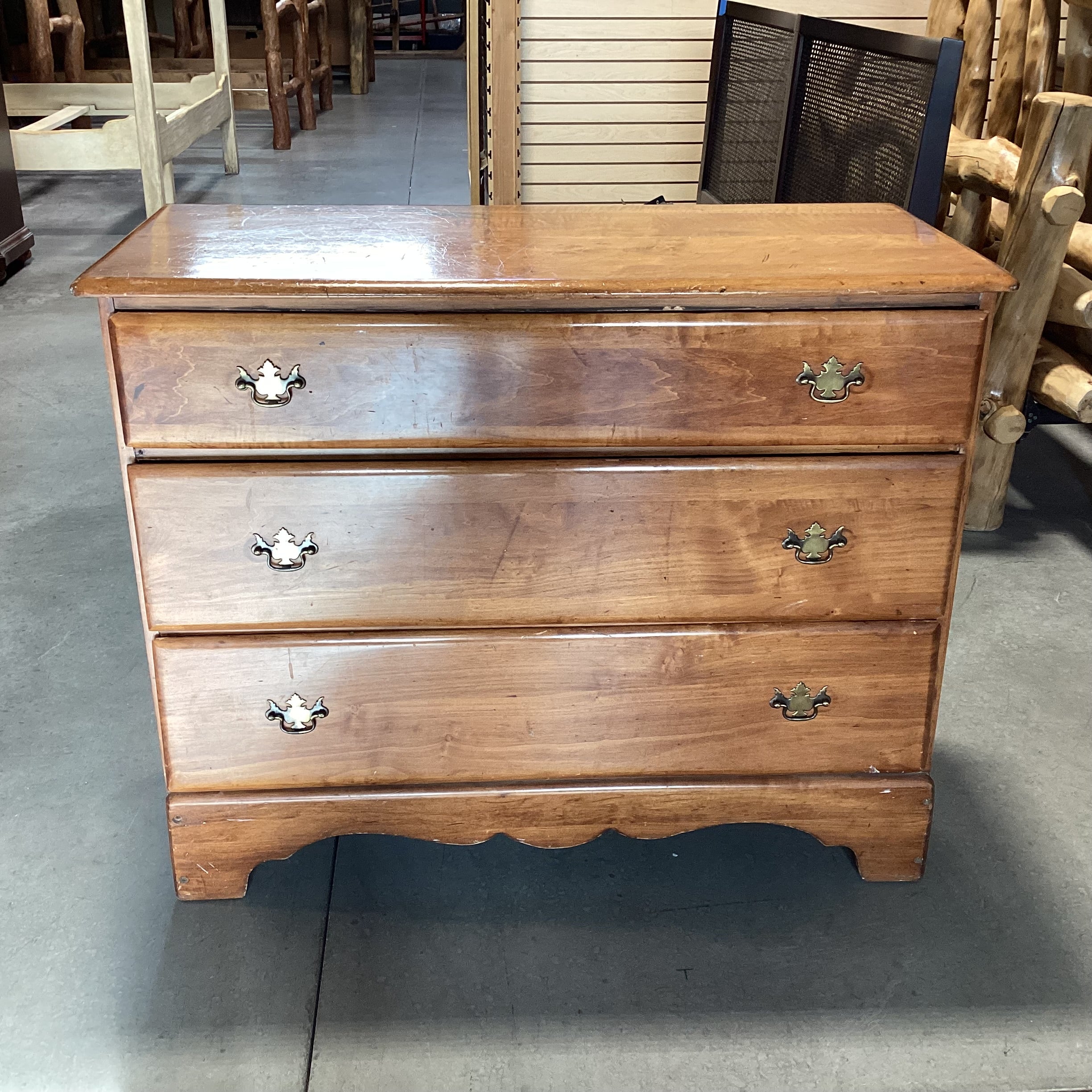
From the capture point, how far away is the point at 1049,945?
165cm

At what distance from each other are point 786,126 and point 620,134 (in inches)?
52.9

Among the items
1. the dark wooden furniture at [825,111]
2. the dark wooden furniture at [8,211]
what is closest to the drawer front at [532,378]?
the dark wooden furniture at [825,111]

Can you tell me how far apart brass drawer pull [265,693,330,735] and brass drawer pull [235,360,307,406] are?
0.42 meters

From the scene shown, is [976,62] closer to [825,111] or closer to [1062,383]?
[825,111]

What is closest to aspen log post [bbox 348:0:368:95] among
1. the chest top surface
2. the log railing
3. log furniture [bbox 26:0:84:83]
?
log furniture [bbox 26:0:84:83]

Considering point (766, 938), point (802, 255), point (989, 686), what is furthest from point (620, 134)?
point (766, 938)

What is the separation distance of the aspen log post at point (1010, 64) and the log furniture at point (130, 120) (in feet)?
9.53

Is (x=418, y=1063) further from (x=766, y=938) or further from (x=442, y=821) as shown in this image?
(x=766, y=938)

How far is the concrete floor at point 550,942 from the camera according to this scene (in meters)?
1.46

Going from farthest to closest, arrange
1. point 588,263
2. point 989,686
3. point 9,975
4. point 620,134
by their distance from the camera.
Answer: point 620,134
point 989,686
point 9,975
point 588,263

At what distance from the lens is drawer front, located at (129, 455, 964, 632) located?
4.73 feet

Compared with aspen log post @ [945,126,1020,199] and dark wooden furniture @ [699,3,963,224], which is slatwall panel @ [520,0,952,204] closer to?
dark wooden furniture @ [699,3,963,224]

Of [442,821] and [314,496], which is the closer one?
[314,496]

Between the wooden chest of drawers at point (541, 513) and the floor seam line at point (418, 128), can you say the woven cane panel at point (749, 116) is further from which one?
the floor seam line at point (418, 128)
